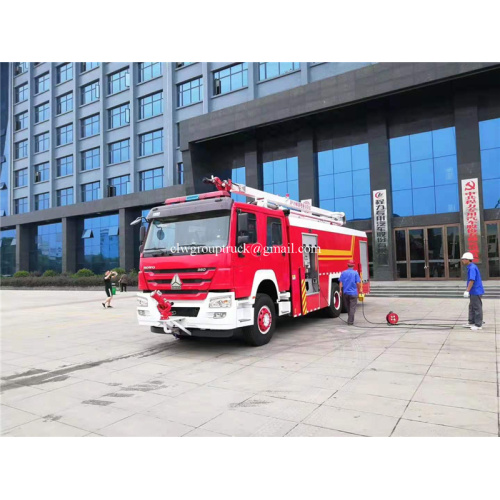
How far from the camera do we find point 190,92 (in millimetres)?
33031

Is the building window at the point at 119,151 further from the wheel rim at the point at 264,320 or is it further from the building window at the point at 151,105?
the wheel rim at the point at 264,320

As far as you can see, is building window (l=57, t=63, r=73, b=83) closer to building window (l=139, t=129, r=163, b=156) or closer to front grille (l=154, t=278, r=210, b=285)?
building window (l=139, t=129, r=163, b=156)

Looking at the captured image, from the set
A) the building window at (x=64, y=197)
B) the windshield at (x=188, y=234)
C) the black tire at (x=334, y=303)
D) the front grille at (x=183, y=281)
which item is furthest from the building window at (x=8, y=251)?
the front grille at (x=183, y=281)

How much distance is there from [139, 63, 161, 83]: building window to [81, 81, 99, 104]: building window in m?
6.92

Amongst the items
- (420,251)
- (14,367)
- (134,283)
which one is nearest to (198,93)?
(134,283)

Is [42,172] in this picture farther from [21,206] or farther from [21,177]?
[21,206]

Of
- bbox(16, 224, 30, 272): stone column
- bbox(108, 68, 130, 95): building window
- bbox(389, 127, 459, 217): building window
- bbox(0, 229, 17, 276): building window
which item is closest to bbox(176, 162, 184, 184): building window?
bbox(108, 68, 130, 95): building window

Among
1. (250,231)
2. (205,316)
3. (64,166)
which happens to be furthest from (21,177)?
(205,316)

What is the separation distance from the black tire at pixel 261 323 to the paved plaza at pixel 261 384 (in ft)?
0.72

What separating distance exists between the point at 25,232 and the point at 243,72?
3324 centimetres

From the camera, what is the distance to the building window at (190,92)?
106ft

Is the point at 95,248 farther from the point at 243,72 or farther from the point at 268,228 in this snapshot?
the point at 268,228

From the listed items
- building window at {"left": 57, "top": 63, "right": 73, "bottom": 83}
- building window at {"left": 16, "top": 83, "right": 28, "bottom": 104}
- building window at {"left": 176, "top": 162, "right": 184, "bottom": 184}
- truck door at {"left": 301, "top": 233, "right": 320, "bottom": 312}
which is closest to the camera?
truck door at {"left": 301, "top": 233, "right": 320, "bottom": 312}

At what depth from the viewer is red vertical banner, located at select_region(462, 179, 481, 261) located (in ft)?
64.5
